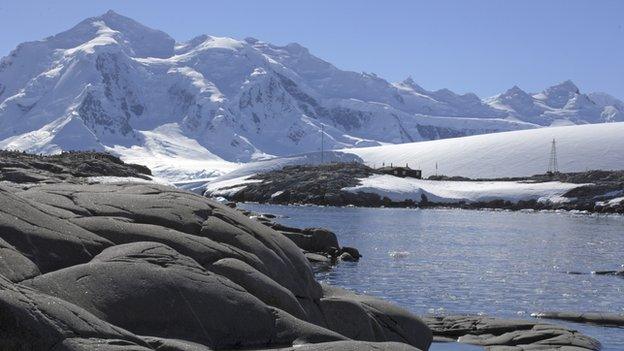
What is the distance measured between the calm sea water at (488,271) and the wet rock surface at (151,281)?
6152 millimetres

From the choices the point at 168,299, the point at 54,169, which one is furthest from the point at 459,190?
A: the point at 168,299

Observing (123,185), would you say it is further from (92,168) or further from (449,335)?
(92,168)

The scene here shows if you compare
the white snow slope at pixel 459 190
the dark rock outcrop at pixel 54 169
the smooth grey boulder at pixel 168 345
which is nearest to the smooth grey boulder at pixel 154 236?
the smooth grey boulder at pixel 168 345

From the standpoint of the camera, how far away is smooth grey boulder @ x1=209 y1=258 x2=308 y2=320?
15.1 m

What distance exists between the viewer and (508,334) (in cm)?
2250

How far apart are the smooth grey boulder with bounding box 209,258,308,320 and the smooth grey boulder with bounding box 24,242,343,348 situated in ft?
1.63

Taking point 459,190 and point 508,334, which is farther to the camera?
point 459,190

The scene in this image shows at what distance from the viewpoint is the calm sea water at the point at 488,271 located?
31172 mm

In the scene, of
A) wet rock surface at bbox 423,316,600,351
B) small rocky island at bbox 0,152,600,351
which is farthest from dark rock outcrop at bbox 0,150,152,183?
small rocky island at bbox 0,152,600,351

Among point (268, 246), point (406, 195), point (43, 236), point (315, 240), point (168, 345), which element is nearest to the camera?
point (168, 345)

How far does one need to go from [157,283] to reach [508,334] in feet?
39.0

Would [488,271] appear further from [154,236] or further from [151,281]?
[151,281]

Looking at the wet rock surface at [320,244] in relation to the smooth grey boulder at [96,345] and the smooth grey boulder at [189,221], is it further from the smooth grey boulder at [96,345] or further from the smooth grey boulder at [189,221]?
the smooth grey boulder at [96,345]

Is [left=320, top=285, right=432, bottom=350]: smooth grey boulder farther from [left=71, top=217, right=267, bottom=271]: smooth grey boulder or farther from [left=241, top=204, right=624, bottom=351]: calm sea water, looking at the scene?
[left=71, top=217, right=267, bottom=271]: smooth grey boulder
